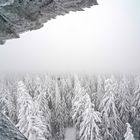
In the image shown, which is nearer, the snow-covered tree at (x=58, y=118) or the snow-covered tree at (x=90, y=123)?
the snow-covered tree at (x=90, y=123)

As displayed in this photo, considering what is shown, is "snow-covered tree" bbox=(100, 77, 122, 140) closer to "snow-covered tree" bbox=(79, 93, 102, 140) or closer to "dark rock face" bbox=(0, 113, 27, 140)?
"snow-covered tree" bbox=(79, 93, 102, 140)

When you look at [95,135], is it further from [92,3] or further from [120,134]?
[92,3]

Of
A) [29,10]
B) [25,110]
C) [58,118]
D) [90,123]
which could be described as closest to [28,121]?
[25,110]

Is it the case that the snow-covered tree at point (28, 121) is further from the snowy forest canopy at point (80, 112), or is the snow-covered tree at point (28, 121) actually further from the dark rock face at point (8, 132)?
the dark rock face at point (8, 132)

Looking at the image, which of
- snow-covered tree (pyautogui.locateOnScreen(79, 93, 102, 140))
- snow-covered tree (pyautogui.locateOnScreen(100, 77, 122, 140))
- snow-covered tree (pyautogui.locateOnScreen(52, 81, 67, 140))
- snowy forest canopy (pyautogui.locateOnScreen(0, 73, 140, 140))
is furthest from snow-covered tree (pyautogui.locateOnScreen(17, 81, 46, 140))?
snow-covered tree (pyautogui.locateOnScreen(52, 81, 67, 140))

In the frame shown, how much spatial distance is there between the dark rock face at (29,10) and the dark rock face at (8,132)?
1734 millimetres

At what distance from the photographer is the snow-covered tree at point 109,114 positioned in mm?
30214

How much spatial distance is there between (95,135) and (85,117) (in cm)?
239

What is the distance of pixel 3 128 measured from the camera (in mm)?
2908

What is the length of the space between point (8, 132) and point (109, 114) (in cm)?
3126

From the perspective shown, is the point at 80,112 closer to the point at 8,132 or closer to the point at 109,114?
the point at 109,114

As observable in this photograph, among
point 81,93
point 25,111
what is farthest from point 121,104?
point 25,111

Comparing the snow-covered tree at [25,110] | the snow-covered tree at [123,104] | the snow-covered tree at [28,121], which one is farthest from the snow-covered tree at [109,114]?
the snow-covered tree at [25,110]

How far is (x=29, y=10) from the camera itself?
374 centimetres
